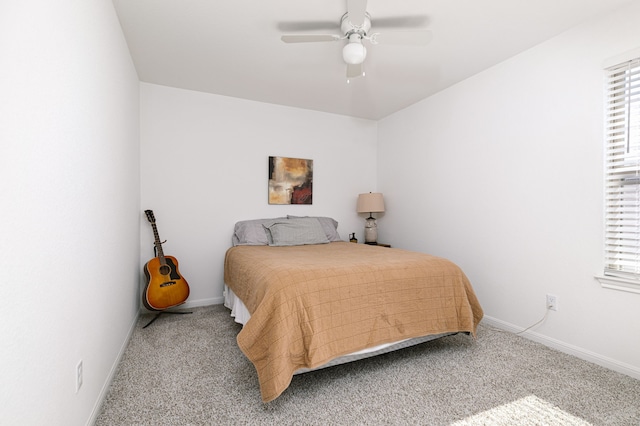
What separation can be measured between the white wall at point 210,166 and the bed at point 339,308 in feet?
3.45

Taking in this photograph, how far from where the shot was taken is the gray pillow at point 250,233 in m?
3.28

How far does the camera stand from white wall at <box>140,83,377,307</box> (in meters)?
3.21

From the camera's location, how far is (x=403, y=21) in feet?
7.00

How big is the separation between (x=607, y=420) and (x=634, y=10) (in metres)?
2.45

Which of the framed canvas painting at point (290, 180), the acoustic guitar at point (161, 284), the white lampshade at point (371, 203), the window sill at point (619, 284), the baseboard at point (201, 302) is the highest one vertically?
the framed canvas painting at point (290, 180)

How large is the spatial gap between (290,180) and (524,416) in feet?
10.1

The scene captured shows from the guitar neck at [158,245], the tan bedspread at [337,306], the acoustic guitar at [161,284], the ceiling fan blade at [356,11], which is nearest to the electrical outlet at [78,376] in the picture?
the tan bedspread at [337,306]

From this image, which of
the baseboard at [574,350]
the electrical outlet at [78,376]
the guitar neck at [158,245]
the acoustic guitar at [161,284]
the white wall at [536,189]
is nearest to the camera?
the electrical outlet at [78,376]

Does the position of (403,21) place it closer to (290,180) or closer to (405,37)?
(405,37)

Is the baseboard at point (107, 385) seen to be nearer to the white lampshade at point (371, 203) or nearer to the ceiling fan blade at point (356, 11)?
the ceiling fan blade at point (356, 11)

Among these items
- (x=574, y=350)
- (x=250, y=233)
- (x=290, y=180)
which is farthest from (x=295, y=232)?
(x=574, y=350)

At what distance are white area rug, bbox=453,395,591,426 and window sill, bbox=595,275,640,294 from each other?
0.97 m

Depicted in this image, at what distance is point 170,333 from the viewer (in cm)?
258

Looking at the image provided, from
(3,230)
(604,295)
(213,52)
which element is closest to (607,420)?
(604,295)
